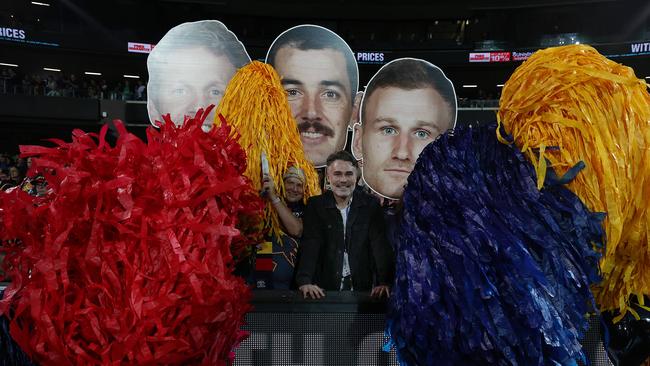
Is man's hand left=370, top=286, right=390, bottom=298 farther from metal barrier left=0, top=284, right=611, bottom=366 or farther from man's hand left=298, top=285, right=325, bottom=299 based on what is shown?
man's hand left=298, top=285, right=325, bottom=299

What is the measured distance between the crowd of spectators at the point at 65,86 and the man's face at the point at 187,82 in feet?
2.52

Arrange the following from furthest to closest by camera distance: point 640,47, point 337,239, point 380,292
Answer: point 640,47
point 337,239
point 380,292

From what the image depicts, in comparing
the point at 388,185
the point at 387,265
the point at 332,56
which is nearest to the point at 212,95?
the point at 332,56

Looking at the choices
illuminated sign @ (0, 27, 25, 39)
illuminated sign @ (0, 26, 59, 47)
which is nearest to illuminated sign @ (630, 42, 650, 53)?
illuminated sign @ (0, 26, 59, 47)

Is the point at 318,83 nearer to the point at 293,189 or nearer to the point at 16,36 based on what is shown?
the point at 293,189

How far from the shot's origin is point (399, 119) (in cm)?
310

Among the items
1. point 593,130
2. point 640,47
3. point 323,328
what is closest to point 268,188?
point 323,328

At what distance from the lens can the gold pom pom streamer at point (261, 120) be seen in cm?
220

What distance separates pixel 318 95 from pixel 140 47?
1.12 m

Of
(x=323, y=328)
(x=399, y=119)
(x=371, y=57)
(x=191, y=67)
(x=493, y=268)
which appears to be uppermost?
(x=371, y=57)

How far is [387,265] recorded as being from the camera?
6.31ft

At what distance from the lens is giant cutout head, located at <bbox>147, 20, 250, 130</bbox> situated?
3.02 m

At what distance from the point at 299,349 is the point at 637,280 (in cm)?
91

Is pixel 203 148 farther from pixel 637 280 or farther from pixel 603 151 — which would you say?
pixel 637 280
